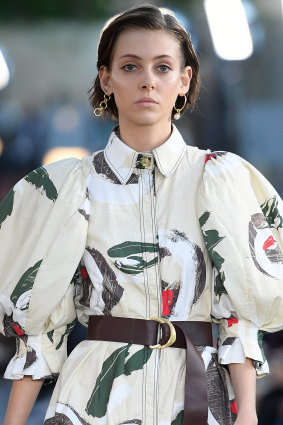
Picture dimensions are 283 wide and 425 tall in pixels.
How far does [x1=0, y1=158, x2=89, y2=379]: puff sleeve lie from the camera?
8.05ft

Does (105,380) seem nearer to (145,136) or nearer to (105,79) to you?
(145,136)

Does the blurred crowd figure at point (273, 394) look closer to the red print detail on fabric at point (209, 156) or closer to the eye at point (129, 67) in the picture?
the red print detail on fabric at point (209, 156)

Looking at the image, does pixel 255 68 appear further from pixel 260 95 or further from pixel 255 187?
pixel 255 187

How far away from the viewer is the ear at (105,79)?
2666mm

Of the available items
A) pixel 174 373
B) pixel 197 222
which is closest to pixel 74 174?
pixel 197 222

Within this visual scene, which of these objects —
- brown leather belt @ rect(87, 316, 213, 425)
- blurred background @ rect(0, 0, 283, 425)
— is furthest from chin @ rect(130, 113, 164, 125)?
blurred background @ rect(0, 0, 283, 425)

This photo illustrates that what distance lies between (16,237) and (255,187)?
599 millimetres

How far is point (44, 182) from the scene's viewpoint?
8.48 feet

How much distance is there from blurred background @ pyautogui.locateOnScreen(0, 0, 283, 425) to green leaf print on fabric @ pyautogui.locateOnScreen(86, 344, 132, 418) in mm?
1887

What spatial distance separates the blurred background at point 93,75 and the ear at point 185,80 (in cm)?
154

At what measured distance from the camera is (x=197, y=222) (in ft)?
8.04

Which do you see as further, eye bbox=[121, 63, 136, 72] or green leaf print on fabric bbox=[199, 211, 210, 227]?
eye bbox=[121, 63, 136, 72]

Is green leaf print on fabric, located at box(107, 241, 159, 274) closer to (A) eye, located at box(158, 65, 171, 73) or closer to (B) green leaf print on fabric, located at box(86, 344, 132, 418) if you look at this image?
(B) green leaf print on fabric, located at box(86, 344, 132, 418)

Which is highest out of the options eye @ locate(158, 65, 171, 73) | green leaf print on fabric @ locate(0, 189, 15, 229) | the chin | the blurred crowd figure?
eye @ locate(158, 65, 171, 73)
